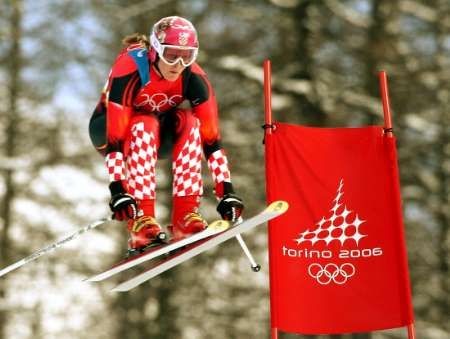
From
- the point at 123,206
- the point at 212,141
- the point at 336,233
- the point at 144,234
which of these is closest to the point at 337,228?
the point at 336,233

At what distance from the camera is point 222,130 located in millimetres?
16625

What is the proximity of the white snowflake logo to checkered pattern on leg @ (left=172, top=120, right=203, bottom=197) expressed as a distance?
2.97 ft

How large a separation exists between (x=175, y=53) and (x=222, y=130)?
1034 centimetres

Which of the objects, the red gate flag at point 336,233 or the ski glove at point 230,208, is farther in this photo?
the red gate flag at point 336,233

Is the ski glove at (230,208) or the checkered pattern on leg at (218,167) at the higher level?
the checkered pattern on leg at (218,167)

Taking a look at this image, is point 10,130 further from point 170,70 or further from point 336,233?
point 170,70

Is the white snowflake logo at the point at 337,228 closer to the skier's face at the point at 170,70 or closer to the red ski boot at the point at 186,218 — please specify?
the red ski boot at the point at 186,218

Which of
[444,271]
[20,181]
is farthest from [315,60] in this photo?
[20,181]

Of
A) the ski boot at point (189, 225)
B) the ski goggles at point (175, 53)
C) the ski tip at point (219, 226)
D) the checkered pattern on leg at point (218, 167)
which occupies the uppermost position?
the ski goggles at point (175, 53)

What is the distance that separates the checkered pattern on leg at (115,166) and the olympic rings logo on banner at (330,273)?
1.56 metres

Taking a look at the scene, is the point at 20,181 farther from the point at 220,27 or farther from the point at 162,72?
the point at 162,72

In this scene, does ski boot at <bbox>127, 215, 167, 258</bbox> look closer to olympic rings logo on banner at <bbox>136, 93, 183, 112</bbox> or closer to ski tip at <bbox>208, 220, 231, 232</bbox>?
ski tip at <bbox>208, 220, 231, 232</bbox>

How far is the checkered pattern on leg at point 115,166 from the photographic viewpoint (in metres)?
6.34

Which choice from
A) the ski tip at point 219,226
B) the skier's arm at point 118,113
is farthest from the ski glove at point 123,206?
the ski tip at point 219,226
